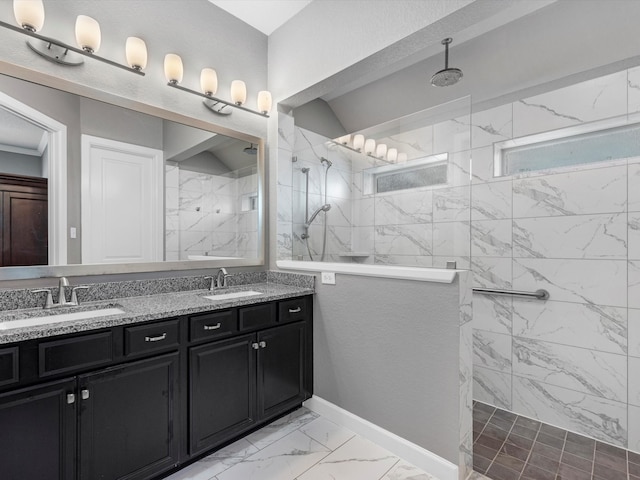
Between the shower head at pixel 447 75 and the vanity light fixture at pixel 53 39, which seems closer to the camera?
the vanity light fixture at pixel 53 39

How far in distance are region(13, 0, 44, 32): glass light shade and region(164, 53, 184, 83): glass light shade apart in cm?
64

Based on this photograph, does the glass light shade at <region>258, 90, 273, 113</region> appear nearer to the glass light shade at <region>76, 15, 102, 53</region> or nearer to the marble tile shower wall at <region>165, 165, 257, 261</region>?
the marble tile shower wall at <region>165, 165, 257, 261</region>

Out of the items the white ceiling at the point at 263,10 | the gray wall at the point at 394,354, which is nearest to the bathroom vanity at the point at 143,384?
the gray wall at the point at 394,354

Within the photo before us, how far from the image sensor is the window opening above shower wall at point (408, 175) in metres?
2.16

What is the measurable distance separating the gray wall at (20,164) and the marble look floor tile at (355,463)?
2148 millimetres

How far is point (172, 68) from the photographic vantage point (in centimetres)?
213

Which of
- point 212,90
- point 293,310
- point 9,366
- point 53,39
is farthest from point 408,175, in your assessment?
point 9,366

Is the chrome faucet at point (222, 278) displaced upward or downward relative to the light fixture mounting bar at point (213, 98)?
downward

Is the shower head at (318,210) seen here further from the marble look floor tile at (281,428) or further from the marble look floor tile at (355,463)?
the marble look floor tile at (355,463)

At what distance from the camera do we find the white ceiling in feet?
8.01

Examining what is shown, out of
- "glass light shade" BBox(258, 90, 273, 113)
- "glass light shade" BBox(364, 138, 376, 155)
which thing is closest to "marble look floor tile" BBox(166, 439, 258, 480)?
A: "glass light shade" BBox(364, 138, 376, 155)

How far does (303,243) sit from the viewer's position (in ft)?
9.21

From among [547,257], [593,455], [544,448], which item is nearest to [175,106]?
[547,257]

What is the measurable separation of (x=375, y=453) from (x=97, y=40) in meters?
2.92
